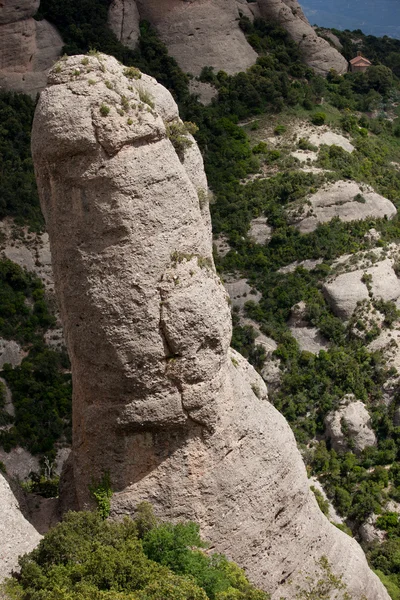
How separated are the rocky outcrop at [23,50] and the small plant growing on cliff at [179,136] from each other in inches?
1349

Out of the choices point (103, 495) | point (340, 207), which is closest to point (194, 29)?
point (340, 207)

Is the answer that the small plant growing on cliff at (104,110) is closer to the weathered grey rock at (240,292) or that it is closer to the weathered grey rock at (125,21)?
the weathered grey rock at (240,292)

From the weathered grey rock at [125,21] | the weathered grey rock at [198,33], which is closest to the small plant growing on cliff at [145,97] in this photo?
the weathered grey rock at [198,33]

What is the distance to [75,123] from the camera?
70.8 ft

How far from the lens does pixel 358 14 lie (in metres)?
115

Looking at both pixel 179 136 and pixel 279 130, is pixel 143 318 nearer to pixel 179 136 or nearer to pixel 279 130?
pixel 179 136

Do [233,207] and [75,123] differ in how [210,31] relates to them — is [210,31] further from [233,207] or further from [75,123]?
[75,123]

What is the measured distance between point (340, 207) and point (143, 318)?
106 feet

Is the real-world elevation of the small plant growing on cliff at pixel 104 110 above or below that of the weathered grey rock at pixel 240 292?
above

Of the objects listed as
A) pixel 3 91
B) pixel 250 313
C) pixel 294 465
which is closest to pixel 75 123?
pixel 294 465

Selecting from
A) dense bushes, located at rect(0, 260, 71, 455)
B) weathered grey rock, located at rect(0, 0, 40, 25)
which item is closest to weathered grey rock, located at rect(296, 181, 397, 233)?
dense bushes, located at rect(0, 260, 71, 455)

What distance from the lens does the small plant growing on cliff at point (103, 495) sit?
922 inches

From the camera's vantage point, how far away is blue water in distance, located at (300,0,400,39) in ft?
347

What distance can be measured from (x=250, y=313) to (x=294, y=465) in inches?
904
